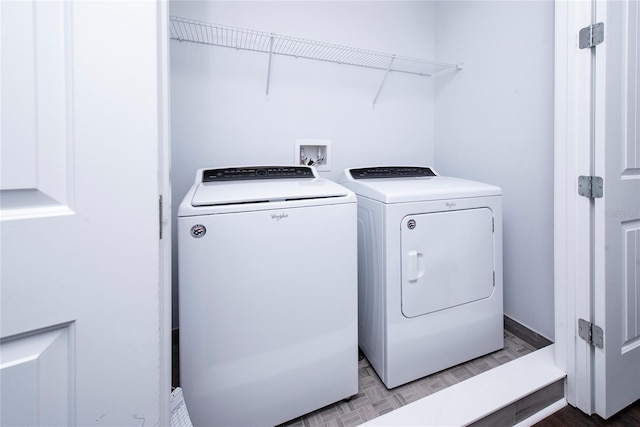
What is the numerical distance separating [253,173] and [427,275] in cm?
105

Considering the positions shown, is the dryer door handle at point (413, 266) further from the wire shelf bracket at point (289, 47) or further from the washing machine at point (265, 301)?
the wire shelf bracket at point (289, 47)

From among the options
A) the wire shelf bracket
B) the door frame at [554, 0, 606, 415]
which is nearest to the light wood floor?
the door frame at [554, 0, 606, 415]

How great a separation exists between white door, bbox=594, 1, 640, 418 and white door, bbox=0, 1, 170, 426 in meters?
1.63

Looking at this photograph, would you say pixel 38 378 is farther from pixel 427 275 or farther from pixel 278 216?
pixel 427 275

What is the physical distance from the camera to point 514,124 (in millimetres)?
1634

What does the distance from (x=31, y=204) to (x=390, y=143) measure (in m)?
2.01

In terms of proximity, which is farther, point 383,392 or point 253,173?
point 253,173

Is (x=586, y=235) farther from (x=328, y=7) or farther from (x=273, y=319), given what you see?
(x=328, y=7)

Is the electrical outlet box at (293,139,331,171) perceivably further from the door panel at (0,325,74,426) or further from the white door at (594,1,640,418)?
the door panel at (0,325,74,426)

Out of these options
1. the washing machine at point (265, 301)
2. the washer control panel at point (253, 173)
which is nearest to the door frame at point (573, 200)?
the washing machine at point (265, 301)

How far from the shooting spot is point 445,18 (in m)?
2.06

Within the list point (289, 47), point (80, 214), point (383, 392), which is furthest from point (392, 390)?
point (289, 47)

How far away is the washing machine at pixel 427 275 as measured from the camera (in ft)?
4.23

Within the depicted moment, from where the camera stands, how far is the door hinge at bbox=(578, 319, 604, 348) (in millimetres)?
1163
